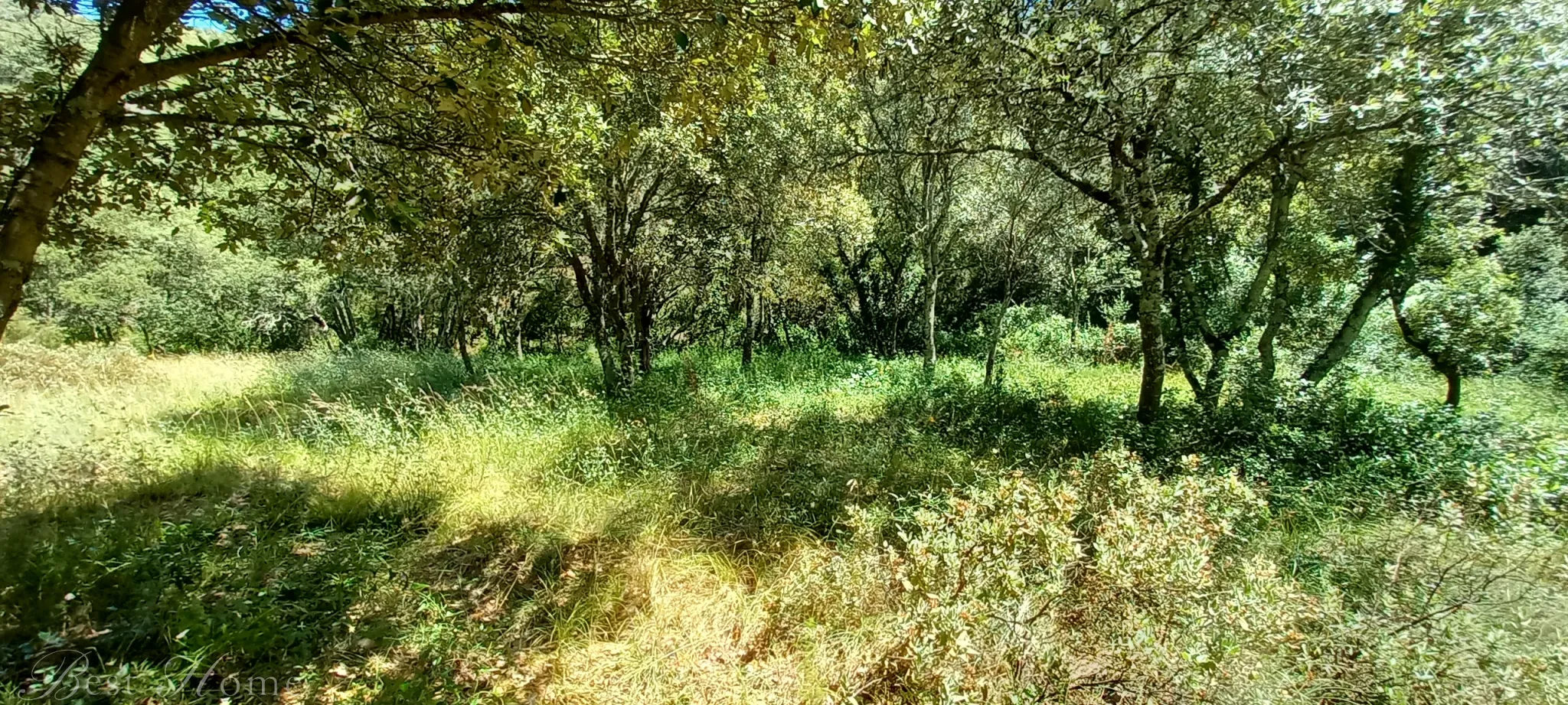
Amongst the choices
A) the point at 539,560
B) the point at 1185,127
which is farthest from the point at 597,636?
the point at 1185,127

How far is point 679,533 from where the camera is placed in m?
4.12

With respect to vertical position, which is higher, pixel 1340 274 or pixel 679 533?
pixel 1340 274

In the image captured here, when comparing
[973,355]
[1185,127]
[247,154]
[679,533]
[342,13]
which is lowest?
[679,533]

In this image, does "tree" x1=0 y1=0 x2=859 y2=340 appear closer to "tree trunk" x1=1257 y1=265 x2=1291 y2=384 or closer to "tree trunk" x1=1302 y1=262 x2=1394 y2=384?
"tree trunk" x1=1257 y1=265 x2=1291 y2=384

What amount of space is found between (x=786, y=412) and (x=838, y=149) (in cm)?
379

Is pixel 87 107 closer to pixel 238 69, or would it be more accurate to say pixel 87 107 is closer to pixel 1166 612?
pixel 238 69

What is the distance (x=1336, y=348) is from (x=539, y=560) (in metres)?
8.54

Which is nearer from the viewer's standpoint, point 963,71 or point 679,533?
point 679,533

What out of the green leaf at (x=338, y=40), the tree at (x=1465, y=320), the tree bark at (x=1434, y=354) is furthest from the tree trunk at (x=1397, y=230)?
the green leaf at (x=338, y=40)

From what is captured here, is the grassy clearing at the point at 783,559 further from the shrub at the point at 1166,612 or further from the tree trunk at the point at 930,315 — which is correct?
the tree trunk at the point at 930,315

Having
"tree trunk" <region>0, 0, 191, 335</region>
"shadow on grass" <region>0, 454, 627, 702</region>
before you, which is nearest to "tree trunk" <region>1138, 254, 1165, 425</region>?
"shadow on grass" <region>0, 454, 627, 702</region>

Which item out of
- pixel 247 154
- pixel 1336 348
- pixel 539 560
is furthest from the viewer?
pixel 1336 348

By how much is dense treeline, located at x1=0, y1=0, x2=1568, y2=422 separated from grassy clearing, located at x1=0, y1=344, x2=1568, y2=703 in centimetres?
184

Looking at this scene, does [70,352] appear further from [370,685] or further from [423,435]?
[370,685]
